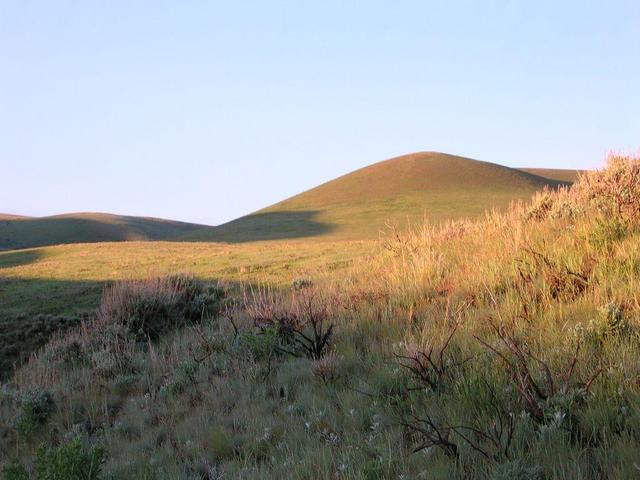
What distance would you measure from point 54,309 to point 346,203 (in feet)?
206

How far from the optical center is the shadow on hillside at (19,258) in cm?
3524

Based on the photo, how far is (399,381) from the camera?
454 cm

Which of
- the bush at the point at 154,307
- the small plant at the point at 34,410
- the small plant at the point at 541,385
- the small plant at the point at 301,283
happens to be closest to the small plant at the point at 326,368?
the small plant at the point at 541,385

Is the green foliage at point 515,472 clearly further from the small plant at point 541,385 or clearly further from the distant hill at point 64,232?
the distant hill at point 64,232

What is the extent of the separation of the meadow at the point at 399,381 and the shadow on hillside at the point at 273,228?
46.4m

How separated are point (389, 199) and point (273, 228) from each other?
1926 centimetres

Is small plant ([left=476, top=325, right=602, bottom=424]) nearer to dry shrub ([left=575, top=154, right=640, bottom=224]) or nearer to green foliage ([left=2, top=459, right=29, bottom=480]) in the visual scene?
green foliage ([left=2, top=459, right=29, bottom=480])

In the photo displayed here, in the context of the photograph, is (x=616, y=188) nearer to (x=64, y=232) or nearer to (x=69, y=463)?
(x=69, y=463)

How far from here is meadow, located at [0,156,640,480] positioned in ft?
10.9

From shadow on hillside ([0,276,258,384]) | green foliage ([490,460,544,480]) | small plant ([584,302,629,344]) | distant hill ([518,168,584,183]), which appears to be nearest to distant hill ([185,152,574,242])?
distant hill ([518,168,584,183])

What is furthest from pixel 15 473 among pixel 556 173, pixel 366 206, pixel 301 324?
pixel 556 173

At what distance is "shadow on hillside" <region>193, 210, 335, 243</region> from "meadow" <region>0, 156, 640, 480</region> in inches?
1827

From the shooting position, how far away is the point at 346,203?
7762cm

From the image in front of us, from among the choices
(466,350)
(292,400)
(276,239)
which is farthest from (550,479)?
(276,239)
